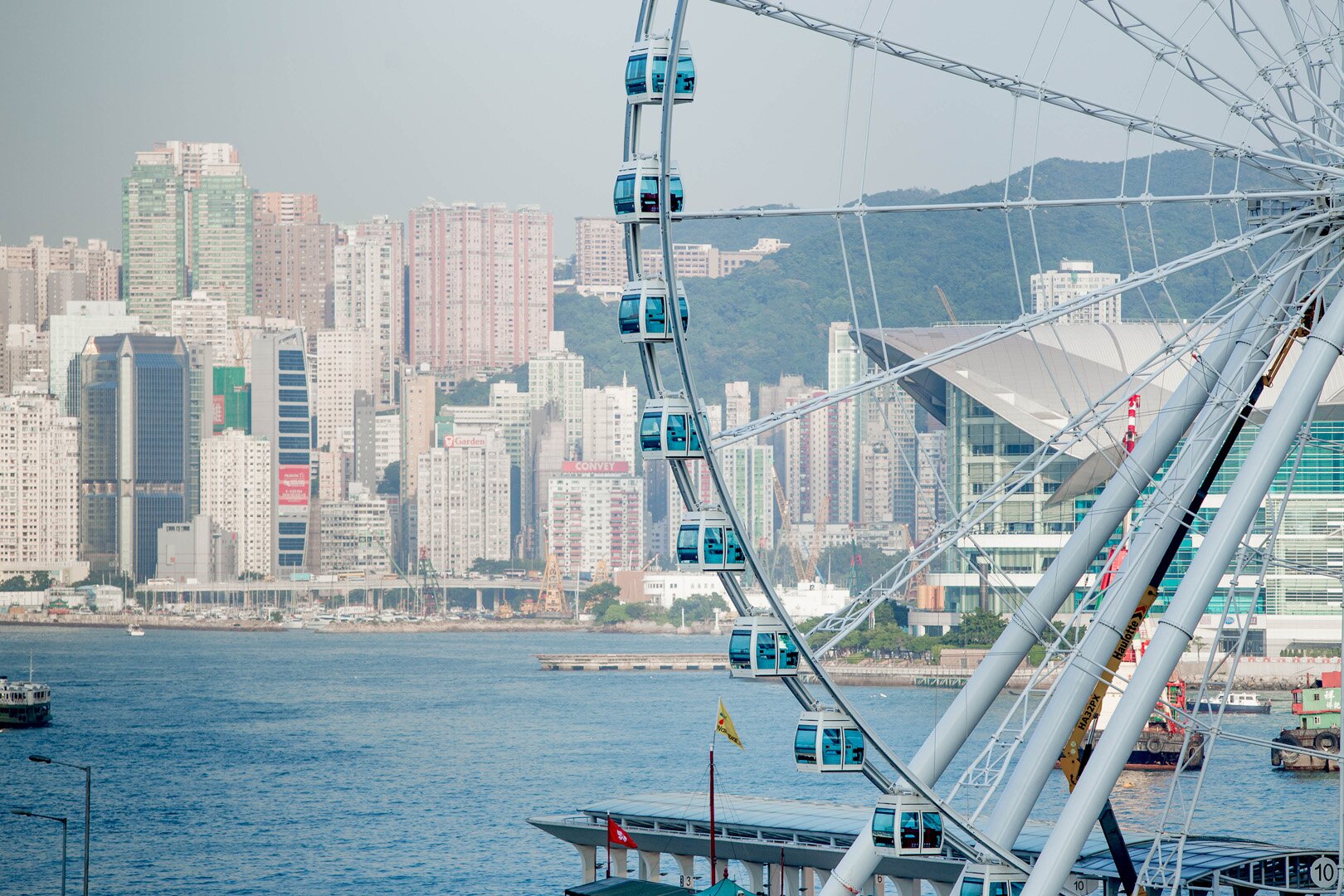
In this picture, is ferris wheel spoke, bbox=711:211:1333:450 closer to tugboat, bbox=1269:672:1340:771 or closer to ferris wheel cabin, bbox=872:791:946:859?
ferris wheel cabin, bbox=872:791:946:859

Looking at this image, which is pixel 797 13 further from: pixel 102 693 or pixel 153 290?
pixel 153 290

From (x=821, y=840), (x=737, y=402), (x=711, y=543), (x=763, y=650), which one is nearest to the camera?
(x=763, y=650)

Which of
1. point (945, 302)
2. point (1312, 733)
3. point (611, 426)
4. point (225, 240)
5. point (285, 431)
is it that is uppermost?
point (225, 240)

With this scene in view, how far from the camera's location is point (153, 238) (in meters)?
183

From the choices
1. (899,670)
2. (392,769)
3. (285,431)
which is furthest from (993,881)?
(285,431)

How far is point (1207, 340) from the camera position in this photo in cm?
1902

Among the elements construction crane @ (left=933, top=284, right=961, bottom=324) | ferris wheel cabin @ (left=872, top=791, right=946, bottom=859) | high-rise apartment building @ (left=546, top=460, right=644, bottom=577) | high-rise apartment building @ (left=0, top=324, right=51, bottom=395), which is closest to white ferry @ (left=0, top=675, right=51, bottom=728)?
construction crane @ (left=933, top=284, right=961, bottom=324)

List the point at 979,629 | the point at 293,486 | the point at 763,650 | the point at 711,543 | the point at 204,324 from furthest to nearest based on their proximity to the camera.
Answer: the point at 204,324 < the point at 293,486 < the point at 979,629 < the point at 711,543 < the point at 763,650

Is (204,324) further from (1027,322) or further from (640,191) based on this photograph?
(1027,322)

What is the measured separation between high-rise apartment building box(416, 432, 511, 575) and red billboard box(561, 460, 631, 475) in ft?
17.4

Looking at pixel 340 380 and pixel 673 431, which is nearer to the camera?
pixel 673 431

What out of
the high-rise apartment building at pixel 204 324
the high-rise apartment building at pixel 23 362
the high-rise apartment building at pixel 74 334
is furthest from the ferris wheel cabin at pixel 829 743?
the high-rise apartment building at pixel 204 324

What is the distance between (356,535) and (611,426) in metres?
24.7

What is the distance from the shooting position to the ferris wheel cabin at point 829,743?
16.6 m
